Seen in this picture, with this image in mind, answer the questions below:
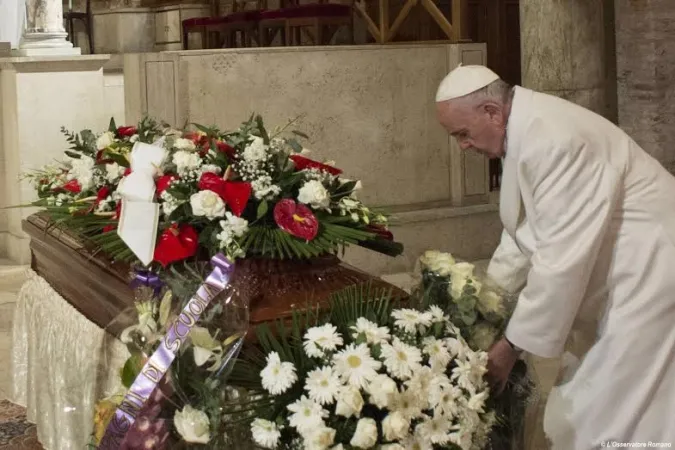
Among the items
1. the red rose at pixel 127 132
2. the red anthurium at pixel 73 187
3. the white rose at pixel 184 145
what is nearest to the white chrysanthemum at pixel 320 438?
the white rose at pixel 184 145

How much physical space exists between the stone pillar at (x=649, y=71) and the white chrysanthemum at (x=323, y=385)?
483 centimetres

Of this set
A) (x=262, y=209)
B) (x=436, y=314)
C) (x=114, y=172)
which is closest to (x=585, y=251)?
(x=436, y=314)

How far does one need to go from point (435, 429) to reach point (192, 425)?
52 centimetres

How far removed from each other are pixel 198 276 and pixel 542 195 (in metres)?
0.87

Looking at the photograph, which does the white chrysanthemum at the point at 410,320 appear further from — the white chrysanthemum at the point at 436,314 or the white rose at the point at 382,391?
the white rose at the point at 382,391

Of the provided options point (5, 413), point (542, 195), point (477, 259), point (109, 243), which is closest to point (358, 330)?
point (542, 195)

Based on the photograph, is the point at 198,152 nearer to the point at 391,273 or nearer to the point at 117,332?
the point at 117,332

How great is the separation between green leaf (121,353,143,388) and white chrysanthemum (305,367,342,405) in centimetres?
45

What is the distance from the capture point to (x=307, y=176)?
3.03 m

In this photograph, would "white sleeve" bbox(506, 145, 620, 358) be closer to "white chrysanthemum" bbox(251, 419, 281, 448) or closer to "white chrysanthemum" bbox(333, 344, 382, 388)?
"white chrysanthemum" bbox(333, 344, 382, 388)

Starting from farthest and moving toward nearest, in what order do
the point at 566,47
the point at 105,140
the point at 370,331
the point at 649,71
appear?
the point at 649,71 < the point at 566,47 < the point at 105,140 < the point at 370,331

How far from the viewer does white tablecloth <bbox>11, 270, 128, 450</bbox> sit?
3082 mm

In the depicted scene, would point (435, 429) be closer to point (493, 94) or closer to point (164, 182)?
point (493, 94)

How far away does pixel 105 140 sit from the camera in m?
3.76
